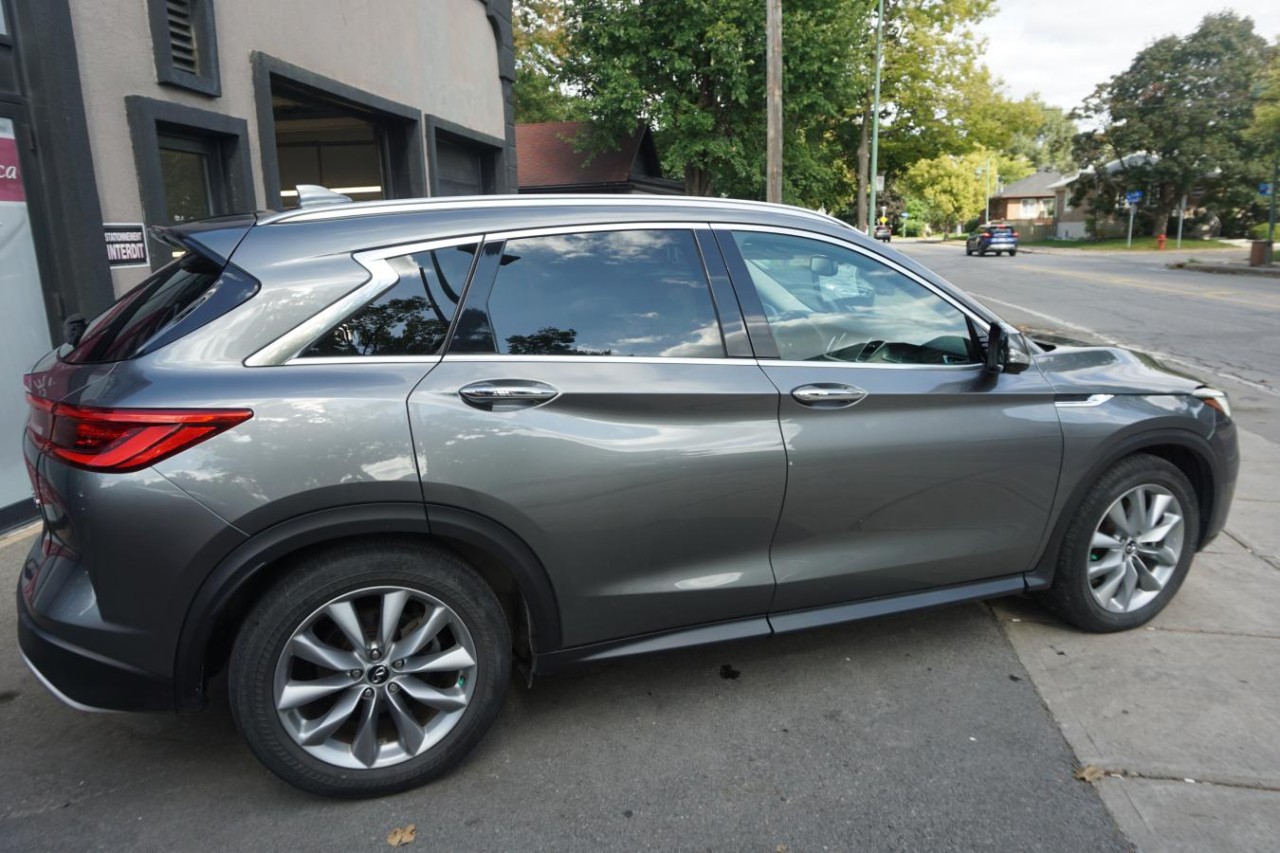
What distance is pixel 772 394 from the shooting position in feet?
9.73

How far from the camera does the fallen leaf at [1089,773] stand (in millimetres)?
2744

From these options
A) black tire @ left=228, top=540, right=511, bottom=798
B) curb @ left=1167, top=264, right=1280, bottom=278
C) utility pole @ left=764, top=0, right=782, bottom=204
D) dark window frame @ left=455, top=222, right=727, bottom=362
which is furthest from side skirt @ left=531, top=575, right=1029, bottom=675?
curb @ left=1167, top=264, right=1280, bottom=278

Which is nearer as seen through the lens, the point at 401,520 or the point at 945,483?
the point at 401,520

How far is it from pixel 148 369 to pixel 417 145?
7.97 meters

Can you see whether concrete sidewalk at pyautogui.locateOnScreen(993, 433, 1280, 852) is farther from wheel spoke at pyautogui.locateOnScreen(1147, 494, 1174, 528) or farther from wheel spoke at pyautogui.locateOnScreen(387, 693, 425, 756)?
wheel spoke at pyautogui.locateOnScreen(387, 693, 425, 756)

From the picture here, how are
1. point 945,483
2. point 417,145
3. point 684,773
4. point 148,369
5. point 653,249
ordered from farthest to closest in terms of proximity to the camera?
point 417,145 → point 945,483 → point 653,249 → point 684,773 → point 148,369

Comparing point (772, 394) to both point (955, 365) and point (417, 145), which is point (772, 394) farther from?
point (417, 145)

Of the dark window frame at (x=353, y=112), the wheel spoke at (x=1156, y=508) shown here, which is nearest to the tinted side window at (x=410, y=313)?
the wheel spoke at (x=1156, y=508)

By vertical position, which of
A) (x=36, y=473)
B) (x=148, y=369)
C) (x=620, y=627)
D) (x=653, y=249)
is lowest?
(x=620, y=627)

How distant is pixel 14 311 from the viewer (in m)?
5.09

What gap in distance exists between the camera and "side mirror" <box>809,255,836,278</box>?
3.29m

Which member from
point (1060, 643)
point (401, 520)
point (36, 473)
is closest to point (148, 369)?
point (36, 473)

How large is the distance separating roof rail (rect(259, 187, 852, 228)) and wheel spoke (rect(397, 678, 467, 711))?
4.76ft

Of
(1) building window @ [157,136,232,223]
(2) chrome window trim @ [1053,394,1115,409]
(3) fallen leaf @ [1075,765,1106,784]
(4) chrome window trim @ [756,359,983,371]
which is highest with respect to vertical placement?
(1) building window @ [157,136,232,223]
